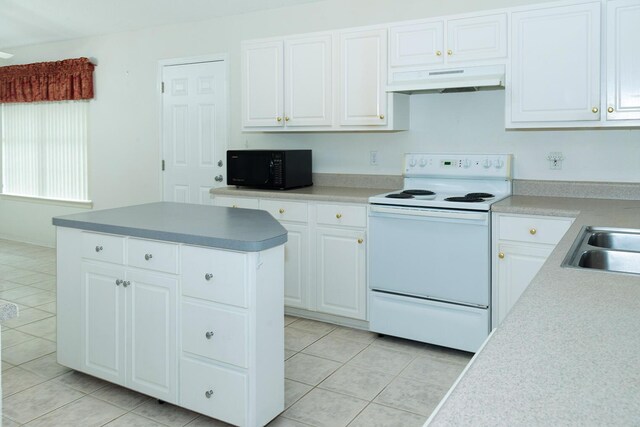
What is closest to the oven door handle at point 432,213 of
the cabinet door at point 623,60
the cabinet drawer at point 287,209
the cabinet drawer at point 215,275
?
the cabinet drawer at point 287,209

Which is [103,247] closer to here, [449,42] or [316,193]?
[316,193]

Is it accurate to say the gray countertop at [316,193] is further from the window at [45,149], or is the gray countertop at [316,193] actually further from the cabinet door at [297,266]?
the window at [45,149]

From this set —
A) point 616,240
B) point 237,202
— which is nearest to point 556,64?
point 616,240

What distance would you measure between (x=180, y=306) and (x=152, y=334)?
0.76ft

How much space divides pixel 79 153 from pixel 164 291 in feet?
14.6

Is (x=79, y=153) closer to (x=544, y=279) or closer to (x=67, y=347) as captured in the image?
(x=67, y=347)

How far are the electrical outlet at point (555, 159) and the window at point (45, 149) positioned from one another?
4908 millimetres

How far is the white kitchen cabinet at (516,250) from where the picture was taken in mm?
2955

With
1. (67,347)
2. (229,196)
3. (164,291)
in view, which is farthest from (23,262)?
(164,291)

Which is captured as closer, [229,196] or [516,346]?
[516,346]

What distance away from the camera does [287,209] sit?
3.88 m

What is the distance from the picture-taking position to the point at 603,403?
2.36ft

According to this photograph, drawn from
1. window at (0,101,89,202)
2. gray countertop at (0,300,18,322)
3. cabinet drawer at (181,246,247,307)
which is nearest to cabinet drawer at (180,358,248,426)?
cabinet drawer at (181,246,247,307)

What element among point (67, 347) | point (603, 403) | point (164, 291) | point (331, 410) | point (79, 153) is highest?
point (79, 153)
